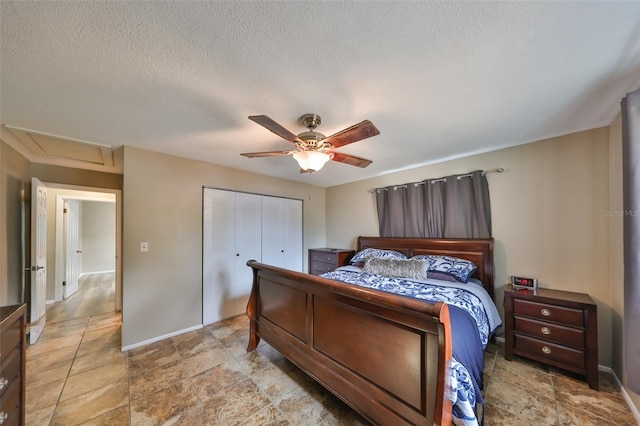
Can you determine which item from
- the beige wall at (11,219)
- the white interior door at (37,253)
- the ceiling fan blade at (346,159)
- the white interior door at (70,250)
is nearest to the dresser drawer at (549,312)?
the ceiling fan blade at (346,159)

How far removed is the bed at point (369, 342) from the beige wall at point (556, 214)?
947mm

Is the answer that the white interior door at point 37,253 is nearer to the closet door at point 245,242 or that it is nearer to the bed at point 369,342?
the closet door at point 245,242

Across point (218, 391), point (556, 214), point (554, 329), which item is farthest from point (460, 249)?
point (218, 391)

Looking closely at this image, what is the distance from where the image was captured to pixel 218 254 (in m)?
3.39

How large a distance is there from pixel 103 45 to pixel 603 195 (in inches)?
160

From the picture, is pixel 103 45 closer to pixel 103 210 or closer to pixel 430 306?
pixel 430 306

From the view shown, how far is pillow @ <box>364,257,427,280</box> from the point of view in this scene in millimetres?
2736

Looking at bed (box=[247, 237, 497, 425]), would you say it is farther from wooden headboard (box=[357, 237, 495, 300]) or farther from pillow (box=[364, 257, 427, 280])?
wooden headboard (box=[357, 237, 495, 300])

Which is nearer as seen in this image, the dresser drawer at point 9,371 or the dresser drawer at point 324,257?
the dresser drawer at point 9,371

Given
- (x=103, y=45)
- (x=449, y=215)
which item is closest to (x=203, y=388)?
(x=103, y=45)

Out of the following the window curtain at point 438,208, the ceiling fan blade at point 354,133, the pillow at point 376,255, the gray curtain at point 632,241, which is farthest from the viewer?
the pillow at point 376,255

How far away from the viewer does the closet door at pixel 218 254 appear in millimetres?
3264

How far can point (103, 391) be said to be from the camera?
1934 mm

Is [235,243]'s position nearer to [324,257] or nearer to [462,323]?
[324,257]
